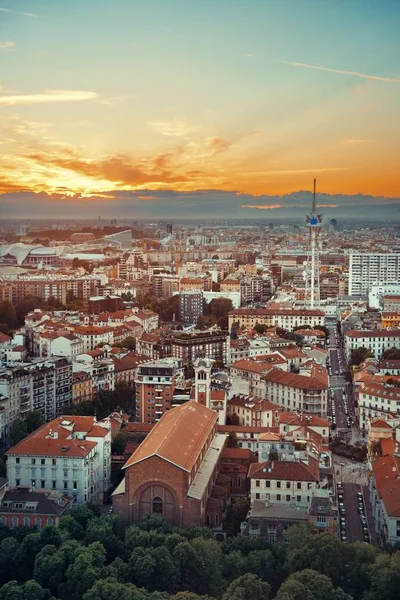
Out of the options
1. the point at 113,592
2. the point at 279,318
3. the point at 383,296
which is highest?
the point at 383,296

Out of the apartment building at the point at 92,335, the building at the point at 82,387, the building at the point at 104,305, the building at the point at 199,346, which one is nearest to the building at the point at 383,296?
the building at the point at 104,305

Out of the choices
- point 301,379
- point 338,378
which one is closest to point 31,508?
point 301,379

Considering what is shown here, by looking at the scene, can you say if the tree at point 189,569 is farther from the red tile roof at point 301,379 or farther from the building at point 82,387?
the building at point 82,387

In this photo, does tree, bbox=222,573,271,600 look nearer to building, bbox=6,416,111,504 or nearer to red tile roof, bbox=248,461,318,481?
red tile roof, bbox=248,461,318,481

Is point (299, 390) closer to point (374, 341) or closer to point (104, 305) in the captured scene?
point (374, 341)

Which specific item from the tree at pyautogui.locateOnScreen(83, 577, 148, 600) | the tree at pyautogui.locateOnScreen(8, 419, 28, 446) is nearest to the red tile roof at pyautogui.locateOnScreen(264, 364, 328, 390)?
the tree at pyautogui.locateOnScreen(8, 419, 28, 446)

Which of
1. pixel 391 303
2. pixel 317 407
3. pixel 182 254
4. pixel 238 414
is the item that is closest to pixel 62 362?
pixel 238 414
